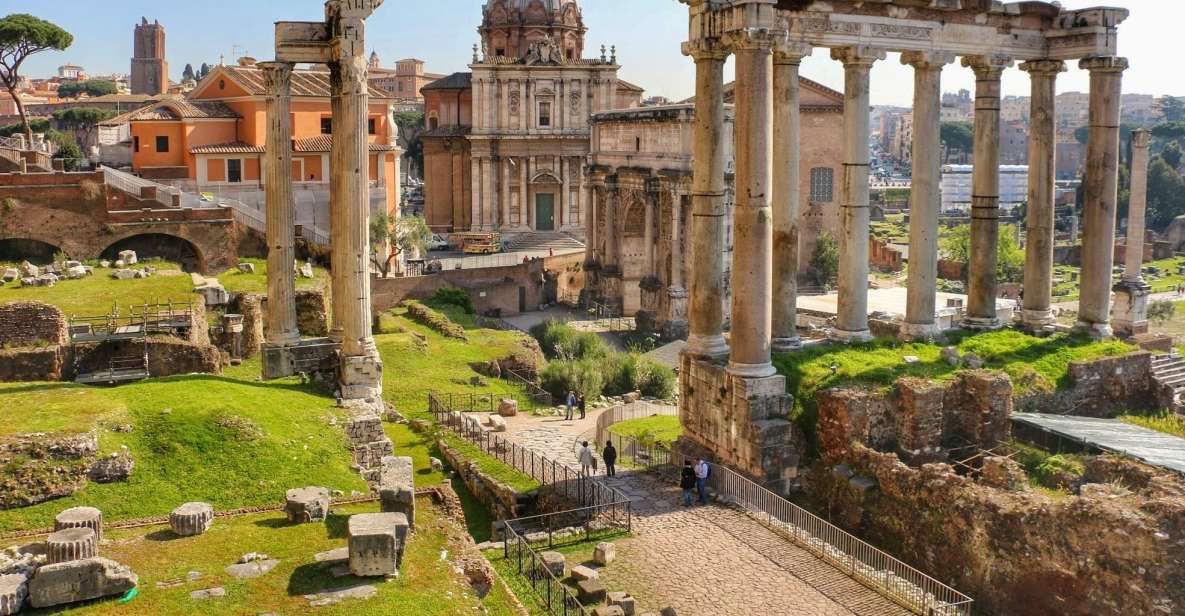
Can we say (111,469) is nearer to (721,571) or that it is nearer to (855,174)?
(721,571)

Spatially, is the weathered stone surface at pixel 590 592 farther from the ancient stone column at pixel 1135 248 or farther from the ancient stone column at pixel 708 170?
the ancient stone column at pixel 1135 248

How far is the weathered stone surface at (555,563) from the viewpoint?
15727mm

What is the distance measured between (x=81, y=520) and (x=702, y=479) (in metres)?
9.44

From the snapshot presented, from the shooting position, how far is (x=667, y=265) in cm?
4797

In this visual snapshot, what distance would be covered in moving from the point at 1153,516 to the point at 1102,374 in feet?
31.5

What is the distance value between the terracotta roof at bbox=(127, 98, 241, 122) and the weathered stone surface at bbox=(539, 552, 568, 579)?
34.4 metres

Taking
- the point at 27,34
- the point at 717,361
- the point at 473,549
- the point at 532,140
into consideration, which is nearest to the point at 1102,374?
the point at 717,361

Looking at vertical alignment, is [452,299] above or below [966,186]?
below

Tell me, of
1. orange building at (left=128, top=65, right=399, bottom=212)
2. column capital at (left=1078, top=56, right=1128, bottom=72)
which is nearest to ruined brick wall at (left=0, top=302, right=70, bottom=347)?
orange building at (left=128, top=65, right=399, bottom=212)

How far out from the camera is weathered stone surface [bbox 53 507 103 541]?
14258 millimetres

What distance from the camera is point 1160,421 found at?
71.9 ft

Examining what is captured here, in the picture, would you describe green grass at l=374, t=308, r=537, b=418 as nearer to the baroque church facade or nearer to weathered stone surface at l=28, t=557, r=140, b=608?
weathered stone surface at l=28, t=557, r=140, b=608

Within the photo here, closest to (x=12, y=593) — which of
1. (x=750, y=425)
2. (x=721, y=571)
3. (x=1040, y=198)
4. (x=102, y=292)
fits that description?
(x=721, y=571)

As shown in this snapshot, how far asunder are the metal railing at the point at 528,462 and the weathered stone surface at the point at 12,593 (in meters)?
8.19
